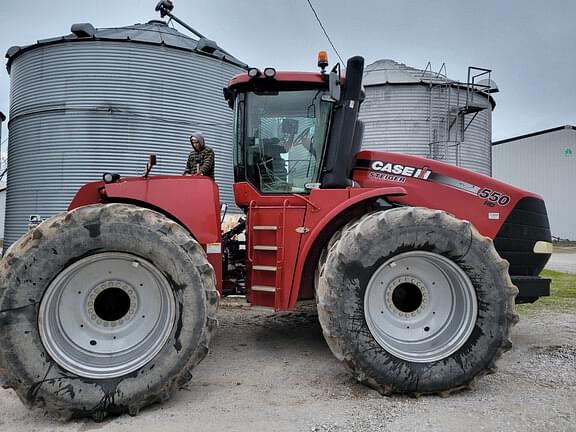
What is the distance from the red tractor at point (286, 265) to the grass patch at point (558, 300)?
Result: 3.26 meters

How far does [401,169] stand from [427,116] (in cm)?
1552

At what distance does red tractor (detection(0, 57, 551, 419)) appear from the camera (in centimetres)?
347

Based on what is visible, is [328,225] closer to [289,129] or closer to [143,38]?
[289,129]

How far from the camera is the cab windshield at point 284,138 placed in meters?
4.82

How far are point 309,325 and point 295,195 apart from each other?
238cm

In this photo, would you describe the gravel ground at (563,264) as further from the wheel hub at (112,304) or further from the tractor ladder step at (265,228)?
the wheel hub at (112,304)

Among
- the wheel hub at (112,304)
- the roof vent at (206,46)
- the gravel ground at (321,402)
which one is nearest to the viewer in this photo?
the gravel ground at (321,402)

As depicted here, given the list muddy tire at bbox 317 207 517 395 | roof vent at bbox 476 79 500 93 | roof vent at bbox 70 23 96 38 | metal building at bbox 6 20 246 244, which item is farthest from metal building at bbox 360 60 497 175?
muddy tire at bbox 317 207 517 395

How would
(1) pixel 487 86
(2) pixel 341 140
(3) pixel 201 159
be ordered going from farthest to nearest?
(1) pixel 487 86 < (3) pixel 201 159 < (2) pixel 341 140

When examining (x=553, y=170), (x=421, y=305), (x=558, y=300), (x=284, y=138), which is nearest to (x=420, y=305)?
(x=421, y=305)

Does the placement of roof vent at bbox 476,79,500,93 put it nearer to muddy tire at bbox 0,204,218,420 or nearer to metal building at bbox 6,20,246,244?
metal building at bbox 6,20,246,244

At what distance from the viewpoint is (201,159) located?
18.4 feet

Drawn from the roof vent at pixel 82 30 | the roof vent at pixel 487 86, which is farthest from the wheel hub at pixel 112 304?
the roof vent at pixel 487 86

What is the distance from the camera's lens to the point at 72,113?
1347 centimetres
